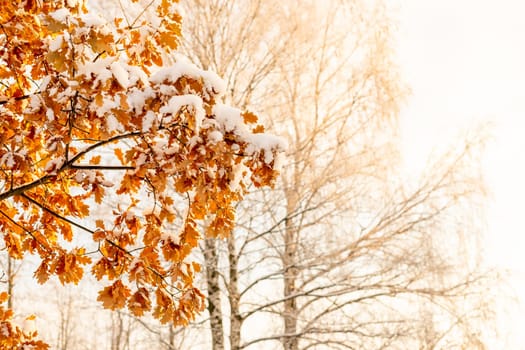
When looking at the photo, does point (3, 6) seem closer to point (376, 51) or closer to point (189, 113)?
point (189, 113)

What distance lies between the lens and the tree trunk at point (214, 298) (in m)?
6.09

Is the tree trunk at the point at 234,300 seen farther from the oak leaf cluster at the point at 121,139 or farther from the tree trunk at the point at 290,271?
the oak leaf cluster at the point at 121,139

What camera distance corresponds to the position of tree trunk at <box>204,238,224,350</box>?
6090 millimetres

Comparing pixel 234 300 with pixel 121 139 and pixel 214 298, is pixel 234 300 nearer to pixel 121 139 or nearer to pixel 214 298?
pixel 214 298

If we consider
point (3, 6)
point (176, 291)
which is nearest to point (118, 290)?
point (176, 291)

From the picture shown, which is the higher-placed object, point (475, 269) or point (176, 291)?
point (475, 269)

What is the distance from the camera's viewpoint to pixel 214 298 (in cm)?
618

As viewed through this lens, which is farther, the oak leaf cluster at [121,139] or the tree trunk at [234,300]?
the tree trunk at [234,300]

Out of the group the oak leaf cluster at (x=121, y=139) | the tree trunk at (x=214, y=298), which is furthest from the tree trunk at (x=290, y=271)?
the oak leaf cluster at (x=121, y=139)

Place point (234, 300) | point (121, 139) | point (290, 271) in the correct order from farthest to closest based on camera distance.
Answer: point (290, 271), point (234, 300), point (121, 139)

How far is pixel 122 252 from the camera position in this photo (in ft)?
9.68

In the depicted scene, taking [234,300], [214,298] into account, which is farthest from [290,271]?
[214,298]

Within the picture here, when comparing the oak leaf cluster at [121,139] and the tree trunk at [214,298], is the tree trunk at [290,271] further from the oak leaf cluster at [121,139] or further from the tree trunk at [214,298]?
the oak leaf cluster at [121,139]

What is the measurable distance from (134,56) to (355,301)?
407 centimetres
